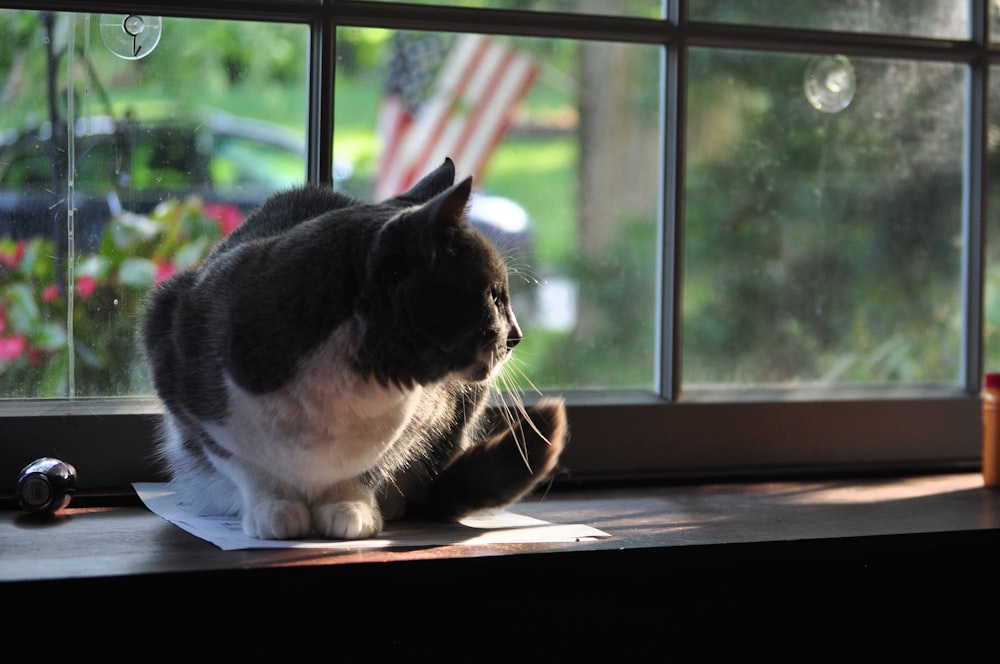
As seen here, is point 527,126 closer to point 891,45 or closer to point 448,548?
point 891,45

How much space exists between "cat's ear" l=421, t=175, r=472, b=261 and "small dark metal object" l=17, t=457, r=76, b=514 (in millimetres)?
555

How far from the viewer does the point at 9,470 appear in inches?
52.2

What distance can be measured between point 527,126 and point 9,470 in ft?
3.91

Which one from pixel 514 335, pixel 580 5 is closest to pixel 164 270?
pixel 514 335

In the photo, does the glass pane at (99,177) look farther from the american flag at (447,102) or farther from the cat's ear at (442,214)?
the cat's ear at (442,214)

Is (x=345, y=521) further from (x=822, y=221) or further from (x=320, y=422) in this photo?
(x=822, y=221)

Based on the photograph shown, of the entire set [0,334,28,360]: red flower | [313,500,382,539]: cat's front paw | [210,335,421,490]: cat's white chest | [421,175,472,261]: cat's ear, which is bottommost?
[313,500,382,539]: cat's front paw

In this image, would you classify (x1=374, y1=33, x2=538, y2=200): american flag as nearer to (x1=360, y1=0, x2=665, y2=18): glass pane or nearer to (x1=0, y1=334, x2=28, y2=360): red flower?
(x1=360, y1=0, x2=665, y2=18): glass pane

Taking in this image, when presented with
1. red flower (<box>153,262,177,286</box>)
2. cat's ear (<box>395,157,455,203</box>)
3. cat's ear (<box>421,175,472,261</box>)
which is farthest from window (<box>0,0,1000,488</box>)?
cat's ear (<box>421,175,472,261</box>)

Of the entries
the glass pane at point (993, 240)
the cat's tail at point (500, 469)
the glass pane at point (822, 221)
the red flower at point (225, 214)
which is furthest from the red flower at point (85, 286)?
the glass pane at point (993, 240)

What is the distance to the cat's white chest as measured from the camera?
1.07 m

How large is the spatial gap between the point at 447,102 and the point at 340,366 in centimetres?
166

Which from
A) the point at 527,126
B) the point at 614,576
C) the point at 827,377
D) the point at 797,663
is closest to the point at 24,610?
the point at 614,576

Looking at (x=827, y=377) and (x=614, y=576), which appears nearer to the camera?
(x=614, y=576)
